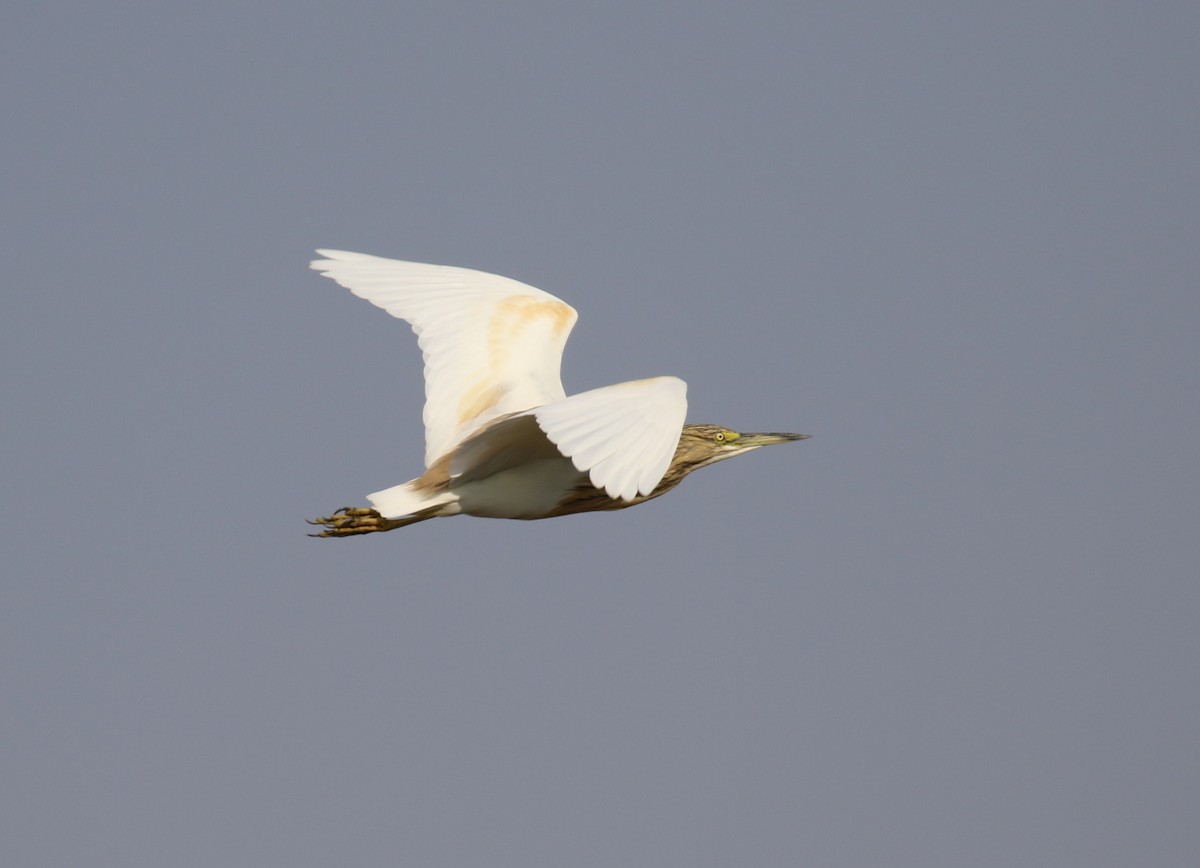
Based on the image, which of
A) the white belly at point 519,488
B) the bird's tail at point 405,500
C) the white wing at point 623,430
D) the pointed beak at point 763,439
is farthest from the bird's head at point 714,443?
the white wing at point 623,430

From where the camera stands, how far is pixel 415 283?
46.2 feet

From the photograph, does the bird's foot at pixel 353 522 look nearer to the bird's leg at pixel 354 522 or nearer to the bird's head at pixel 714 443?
the bird's leg at pixel 354 522

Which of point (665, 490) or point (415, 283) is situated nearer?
point (665, 490)

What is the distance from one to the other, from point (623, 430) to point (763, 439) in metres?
4.51

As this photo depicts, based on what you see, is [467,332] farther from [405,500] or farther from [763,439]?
[763,439]

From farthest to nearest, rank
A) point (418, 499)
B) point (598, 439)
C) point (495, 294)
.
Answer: point (495, 294), point (418, 499), point (598, 439)

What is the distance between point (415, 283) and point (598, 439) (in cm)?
534

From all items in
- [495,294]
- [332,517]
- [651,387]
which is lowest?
[332,517]

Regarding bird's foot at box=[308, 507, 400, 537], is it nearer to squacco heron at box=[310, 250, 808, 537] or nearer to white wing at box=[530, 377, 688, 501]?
squacco heron at box=[310, 250, 808, 537]

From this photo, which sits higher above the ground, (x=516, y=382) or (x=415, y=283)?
(x=415, y=283)

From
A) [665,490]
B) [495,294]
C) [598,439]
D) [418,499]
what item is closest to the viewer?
[598,439]

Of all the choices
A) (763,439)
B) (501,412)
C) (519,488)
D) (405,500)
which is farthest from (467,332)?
(763,439)

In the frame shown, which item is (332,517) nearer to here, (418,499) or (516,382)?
(418,499)

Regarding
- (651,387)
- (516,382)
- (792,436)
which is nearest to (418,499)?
(516,382)
